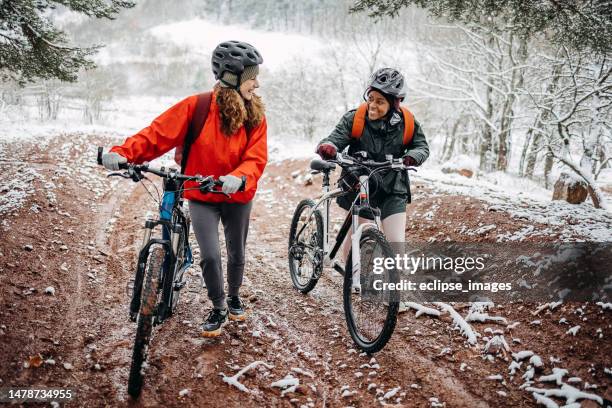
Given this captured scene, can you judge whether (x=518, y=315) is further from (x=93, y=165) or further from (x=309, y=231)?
(x=93, y=165)

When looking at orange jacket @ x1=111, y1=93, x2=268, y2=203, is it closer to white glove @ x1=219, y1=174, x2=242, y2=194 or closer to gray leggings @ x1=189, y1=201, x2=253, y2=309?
gray leggings @ x1=189, y1=201, x2=253, y2=309

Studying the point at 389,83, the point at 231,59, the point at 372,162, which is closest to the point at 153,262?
the point at 231,59

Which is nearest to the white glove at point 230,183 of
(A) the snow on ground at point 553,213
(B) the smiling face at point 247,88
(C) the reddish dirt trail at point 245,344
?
(B) the smiling face at point 247,88

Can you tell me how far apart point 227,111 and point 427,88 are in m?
21.0

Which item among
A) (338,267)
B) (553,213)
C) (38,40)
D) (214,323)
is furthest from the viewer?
(38,40)

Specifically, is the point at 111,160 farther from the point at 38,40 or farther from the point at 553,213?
the point at 38,40

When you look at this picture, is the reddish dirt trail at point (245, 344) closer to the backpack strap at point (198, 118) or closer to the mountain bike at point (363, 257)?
the mountain bike at point (363, 257)

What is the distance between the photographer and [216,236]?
3484 mm

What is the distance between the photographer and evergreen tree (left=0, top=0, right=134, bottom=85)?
23.7 ft

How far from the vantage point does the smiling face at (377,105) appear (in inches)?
152

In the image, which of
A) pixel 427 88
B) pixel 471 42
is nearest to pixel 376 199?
pixel 471 42

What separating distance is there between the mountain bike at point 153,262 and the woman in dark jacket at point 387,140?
1533 millimetres

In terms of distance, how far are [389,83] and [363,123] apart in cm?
49

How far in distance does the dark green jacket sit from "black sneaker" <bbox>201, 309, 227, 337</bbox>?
2055mm
